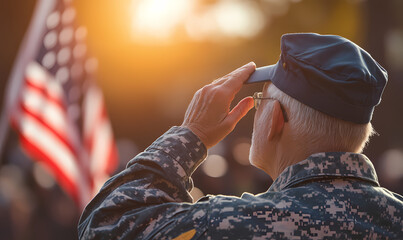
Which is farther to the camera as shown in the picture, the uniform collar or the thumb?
the thumb

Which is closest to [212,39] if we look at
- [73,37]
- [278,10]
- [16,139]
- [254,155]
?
[278,10]

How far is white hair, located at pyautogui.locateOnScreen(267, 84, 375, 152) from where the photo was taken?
161 cm

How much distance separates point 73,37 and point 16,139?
4.51 metres

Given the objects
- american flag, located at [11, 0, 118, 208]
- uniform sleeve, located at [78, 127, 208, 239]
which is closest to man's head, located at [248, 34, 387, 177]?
uniform sleeve, located at [78, 127, 208, 239]

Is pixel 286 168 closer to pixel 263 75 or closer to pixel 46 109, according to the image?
pixel 263 75

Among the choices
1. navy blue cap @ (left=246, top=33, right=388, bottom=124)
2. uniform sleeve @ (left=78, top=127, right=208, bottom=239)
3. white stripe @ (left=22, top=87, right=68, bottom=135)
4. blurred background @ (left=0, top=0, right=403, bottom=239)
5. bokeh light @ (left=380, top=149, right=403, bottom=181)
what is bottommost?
bokeh light @ (left=380, top=149, right=403, bottom=181)

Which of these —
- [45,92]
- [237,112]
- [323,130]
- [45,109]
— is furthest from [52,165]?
[323,130]

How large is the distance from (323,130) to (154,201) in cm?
52

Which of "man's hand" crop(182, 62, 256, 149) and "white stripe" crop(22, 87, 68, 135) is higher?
"man's hand" crop(182, 62, 256, 149)

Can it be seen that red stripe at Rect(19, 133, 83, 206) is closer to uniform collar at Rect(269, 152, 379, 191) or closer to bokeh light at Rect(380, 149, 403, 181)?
uniform collar at Rect(269, 152, 379, 191)

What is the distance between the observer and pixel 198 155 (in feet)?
5.67

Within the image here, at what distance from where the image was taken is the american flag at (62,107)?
4.40 meters

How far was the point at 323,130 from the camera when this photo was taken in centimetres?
162

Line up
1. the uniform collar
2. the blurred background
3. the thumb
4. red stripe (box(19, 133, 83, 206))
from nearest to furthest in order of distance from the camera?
1. the uniform collar
2. the thumb
3. red stripe (box(19, 133, 83, 206))
4. the blurred background
